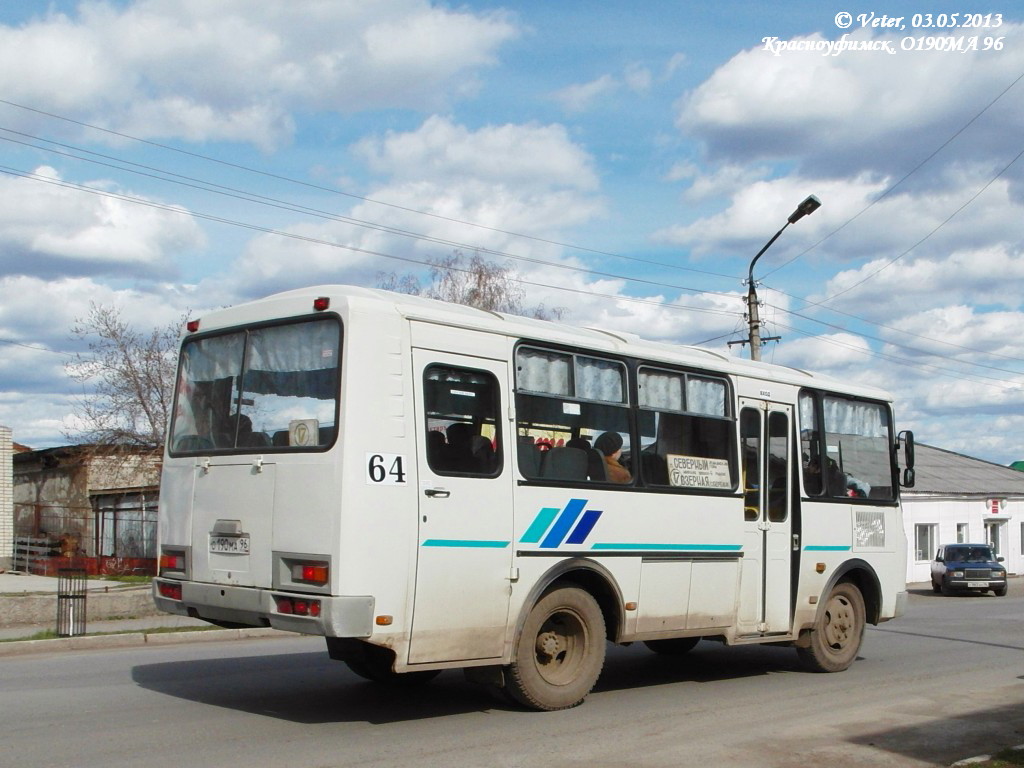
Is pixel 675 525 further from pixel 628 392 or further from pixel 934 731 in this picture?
pixel 934 731

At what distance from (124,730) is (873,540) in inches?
339

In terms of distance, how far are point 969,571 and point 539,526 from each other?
27.3 meters

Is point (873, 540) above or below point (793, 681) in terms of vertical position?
above

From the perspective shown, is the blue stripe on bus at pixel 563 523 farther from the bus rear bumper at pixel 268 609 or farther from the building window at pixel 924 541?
the building window at pixel 924 541

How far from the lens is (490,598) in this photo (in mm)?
8594

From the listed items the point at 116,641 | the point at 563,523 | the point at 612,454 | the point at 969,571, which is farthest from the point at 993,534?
the point at 563,523

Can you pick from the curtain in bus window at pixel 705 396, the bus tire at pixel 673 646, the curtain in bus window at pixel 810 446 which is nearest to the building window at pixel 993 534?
the bus tire at pixel 673 646

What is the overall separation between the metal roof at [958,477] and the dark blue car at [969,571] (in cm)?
685

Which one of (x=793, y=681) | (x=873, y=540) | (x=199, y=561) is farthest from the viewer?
(x=873, y=540)

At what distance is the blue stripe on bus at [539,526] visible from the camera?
351 inches

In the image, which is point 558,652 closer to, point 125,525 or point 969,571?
point 969,571

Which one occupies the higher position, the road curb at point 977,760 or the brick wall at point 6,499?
the brick wall at point 6,499

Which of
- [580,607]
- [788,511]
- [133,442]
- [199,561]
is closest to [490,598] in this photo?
[580,607]

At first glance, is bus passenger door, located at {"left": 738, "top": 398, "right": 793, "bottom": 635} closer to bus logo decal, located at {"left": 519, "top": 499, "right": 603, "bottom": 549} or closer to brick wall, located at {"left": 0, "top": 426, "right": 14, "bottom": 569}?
bus logo decal, located at {"left": 519, "top": 499, "right": 603, "bottom": 549}
